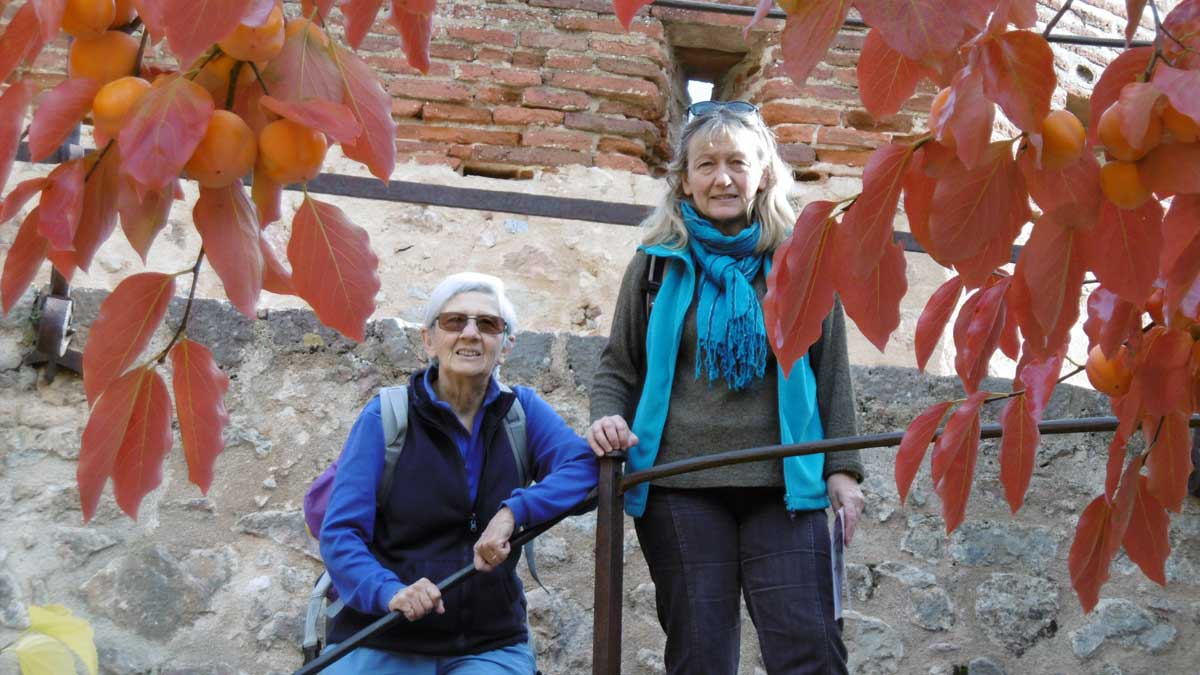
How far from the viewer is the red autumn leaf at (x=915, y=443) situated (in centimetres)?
147

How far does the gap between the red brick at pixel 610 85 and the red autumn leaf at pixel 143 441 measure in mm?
3378

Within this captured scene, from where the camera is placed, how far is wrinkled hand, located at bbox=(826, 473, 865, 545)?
2.35 metres

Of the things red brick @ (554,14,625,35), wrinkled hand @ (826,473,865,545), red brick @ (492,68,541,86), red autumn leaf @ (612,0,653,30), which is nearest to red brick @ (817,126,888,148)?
red brick @ (554,14,625,35)

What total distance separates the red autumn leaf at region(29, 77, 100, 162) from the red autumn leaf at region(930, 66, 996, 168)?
0.57 m

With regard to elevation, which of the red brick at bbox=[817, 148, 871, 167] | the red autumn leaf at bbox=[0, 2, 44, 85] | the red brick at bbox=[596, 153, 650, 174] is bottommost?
the red autumn leaf at bbox=[0, 2, 44, 85]

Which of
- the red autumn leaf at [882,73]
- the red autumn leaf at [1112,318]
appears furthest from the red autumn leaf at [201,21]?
the red autumn leaf at [1112,318]

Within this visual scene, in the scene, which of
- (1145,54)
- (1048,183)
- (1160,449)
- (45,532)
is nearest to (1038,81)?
(1048,183)

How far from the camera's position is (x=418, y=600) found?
228cm

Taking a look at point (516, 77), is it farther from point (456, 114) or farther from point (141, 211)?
point (141, 211)

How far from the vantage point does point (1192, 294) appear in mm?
1155

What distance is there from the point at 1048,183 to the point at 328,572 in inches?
70.4

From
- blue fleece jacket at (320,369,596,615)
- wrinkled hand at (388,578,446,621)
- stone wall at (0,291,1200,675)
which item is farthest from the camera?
stone wall at (0,291,1200,675)

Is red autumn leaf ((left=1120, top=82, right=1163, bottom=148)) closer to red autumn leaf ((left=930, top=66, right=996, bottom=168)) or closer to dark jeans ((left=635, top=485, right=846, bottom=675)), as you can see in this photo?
red autumn leaf ((left=930, top=66, right=996, bottom=168))

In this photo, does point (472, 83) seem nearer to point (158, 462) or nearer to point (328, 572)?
point (328, 572)
